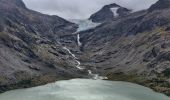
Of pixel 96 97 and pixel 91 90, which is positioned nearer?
pixel 96 97

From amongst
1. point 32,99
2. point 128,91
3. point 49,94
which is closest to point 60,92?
point 49,94

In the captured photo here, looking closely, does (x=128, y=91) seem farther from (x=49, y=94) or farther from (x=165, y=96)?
(x=49, y=94)

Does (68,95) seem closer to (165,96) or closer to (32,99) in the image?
(32,99)

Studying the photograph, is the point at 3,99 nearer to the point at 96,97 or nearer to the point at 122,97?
the point at 96,97

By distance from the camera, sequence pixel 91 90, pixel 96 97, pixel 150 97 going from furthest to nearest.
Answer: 1. pixel 91 90
2. pixel 150 97
3. pixel 96 97

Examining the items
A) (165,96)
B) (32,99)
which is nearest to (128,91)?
(165,96)

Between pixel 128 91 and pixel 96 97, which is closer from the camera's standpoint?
pixel 96 97

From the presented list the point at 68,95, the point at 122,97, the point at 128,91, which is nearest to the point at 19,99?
the point at 68,95

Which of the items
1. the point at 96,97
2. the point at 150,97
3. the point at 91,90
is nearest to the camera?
the point at 96,97
